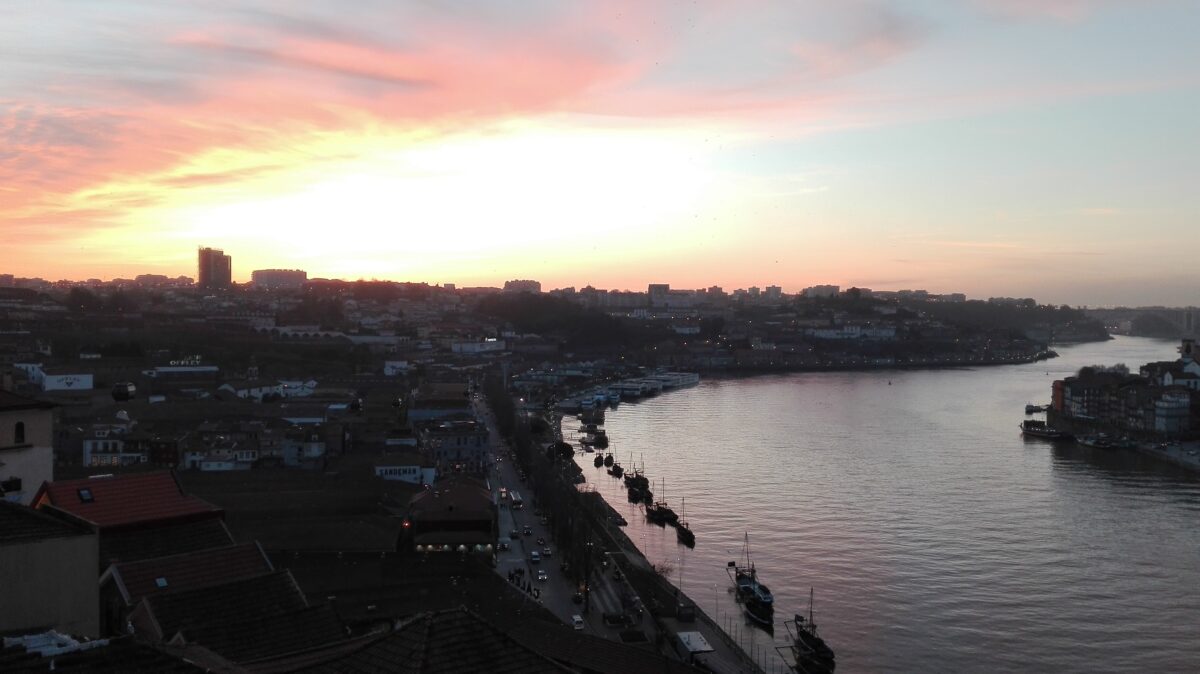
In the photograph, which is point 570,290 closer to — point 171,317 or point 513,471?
point 171,317

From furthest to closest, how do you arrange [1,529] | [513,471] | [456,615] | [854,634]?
[513,471] → [854,634] → [1,529] → [456,615]

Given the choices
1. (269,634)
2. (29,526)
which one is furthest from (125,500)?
(29,526)

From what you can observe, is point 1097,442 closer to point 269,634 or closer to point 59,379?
point 59,379

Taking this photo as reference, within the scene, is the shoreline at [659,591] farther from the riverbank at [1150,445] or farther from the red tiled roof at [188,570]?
the riverbank at [1150,445]

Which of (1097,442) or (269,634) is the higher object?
(269,634)

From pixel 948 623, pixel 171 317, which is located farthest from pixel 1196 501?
pixel 171 317

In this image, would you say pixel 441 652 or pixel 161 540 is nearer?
pixel 441 652

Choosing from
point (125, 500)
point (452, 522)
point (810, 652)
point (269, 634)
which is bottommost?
point (810, 652)
